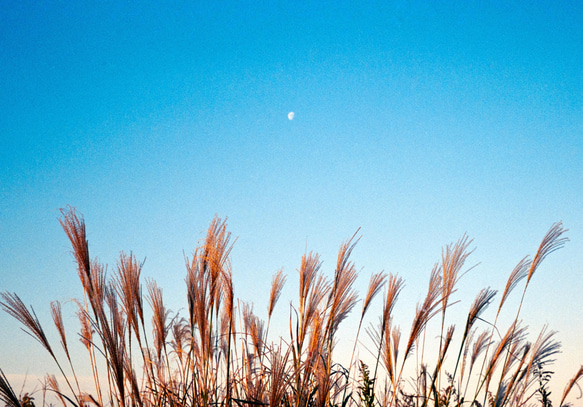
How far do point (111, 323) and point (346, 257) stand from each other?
4.72 feet

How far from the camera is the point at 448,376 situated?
17.8 ft

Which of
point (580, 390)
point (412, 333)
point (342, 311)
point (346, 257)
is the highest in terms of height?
point (346, 257)

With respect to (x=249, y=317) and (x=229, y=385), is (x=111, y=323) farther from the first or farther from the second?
(x=249, y=317)

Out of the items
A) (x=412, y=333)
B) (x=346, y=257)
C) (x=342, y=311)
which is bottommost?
(x=412, y=333)

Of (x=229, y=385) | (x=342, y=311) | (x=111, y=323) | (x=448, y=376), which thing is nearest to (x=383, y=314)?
(x=342, y=311)

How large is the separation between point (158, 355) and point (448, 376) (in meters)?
3.42

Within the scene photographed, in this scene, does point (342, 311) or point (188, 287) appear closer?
point (188, 287)

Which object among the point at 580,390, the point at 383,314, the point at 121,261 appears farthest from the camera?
the point at 580,390

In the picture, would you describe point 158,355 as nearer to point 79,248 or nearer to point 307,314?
point 79,248

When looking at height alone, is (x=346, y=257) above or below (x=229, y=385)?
above

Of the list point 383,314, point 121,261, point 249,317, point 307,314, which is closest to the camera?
point 307,314

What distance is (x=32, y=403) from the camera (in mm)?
5672

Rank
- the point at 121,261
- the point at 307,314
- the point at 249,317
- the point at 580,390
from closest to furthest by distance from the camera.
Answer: the point at 307,314 < the point at 121,261 < the point at 249,317 < the point at 580,390

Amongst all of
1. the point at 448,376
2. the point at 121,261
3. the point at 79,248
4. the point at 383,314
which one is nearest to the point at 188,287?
the point at 121,261
